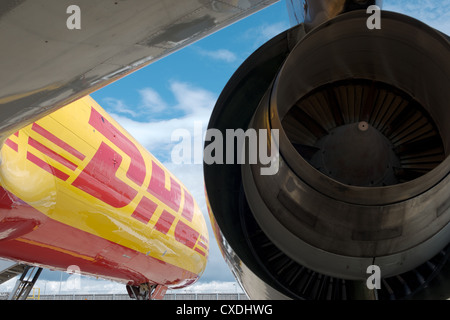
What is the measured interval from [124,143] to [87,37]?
20.6 feet

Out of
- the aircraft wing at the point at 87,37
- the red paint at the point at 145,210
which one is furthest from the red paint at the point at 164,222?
the aircraft wing at the point at 87,37

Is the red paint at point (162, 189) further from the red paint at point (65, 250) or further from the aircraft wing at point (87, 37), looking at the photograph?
the aircraft wing at point (87, 37)

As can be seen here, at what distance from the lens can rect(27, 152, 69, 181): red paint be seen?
623 centimetres

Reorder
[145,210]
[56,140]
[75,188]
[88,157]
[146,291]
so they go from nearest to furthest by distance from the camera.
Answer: [56,140], [75,188], [88,157], [145,210], [146,291]

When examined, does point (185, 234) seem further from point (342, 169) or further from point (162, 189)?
point (342, 169)

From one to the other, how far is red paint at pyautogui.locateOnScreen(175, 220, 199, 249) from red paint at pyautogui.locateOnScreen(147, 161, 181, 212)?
517 millimetres

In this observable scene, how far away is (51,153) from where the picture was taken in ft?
21.8

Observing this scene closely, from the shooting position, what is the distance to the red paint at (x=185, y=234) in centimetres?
1104

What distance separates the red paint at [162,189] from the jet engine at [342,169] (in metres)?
6.81

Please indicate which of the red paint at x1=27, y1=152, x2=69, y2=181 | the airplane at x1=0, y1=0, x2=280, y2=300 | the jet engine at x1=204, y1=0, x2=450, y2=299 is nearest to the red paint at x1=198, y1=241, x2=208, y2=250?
the airplane at x1=0, y1=0, x2=280, y2=300

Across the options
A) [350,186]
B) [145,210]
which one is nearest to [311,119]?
[350,186]

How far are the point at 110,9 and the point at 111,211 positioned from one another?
20.3 ft

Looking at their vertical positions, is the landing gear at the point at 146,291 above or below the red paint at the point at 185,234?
below
